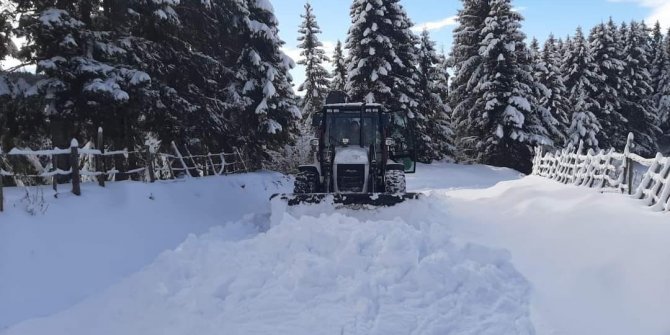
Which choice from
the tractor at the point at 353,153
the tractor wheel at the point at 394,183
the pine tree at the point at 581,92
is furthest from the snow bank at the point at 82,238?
the pine tree at the point at 581,92

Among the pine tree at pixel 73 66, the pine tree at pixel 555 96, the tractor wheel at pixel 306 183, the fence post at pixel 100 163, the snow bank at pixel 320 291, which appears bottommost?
the snow bank at pixel 320 291

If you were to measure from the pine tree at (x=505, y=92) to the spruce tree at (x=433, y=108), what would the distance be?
3948 mm

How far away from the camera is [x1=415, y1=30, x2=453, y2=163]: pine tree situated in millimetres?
34841

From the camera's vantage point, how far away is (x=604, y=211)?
26.9 feet

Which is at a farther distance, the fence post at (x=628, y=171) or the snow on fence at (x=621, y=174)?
the fence post at (x=628, y=171)

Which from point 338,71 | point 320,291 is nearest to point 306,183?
point 320,291

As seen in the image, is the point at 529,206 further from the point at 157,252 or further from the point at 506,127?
the point at 506,127

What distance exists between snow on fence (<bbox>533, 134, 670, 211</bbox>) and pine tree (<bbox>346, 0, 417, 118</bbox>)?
1097cm

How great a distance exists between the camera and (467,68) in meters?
32.4

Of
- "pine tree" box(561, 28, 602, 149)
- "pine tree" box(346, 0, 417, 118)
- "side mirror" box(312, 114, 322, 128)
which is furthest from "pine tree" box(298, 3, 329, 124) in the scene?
"side mirror" box(312, 114, 322, 128)

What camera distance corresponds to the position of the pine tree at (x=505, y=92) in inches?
1174

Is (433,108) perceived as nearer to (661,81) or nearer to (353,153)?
(353,153)

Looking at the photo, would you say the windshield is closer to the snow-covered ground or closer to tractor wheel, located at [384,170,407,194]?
tractor wheel, located at [384,170,407,194]

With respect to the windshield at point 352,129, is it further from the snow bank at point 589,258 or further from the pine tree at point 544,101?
the pine tree at point 544,101
